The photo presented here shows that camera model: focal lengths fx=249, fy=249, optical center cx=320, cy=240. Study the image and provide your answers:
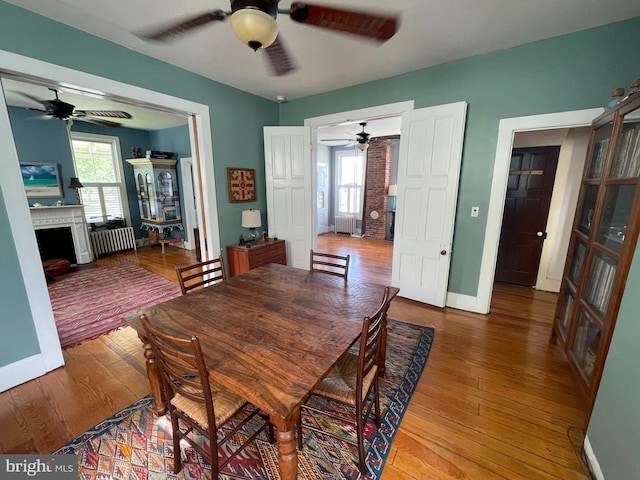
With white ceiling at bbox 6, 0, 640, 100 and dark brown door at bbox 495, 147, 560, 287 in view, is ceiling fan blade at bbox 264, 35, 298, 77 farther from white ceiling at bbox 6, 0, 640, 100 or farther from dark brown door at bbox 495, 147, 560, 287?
dark brown door at bbox 495, 147, 560, 287

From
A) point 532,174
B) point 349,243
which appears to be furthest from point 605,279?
point 349,243

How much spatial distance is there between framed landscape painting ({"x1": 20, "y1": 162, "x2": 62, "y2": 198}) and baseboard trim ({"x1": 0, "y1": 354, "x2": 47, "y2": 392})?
13.1 ft

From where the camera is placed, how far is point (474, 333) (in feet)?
8.45

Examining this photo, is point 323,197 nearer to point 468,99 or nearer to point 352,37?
point 468,99

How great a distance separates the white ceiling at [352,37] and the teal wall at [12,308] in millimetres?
1591

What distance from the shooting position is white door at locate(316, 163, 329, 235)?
7.69m

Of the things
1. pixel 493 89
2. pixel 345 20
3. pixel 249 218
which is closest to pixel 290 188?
pixel 249 218

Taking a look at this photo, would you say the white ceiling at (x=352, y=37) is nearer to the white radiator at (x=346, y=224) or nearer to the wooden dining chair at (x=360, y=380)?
the wooden dining chair at (x=360, y=380)

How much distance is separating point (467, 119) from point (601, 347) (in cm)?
233

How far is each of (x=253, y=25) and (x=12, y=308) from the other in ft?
8.57

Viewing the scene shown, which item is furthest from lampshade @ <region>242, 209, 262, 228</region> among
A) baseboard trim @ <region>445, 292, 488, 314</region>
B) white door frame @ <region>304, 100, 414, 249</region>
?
baseboard trim @ <region>445, 292, 488, 314</region>

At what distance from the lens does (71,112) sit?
3.39 meters

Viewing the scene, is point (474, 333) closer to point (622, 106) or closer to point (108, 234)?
point (622, 106)

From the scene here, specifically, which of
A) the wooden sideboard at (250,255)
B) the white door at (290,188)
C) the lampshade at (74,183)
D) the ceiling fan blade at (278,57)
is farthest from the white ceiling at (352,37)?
the lampshade at (74,183)
